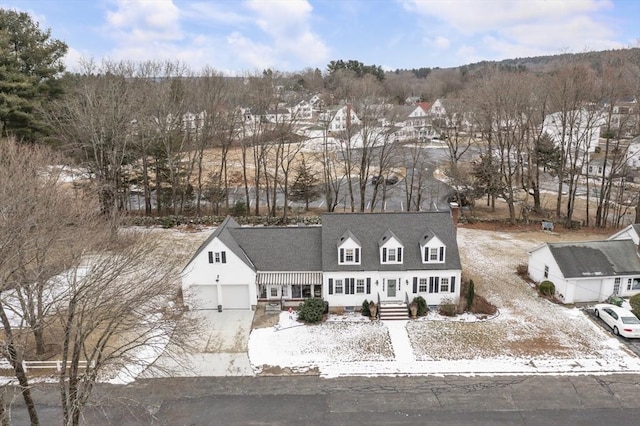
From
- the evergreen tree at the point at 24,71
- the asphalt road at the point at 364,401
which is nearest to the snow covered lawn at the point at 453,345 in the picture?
the asphalt road at the point at 364,401

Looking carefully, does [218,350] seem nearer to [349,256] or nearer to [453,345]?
[349,256]

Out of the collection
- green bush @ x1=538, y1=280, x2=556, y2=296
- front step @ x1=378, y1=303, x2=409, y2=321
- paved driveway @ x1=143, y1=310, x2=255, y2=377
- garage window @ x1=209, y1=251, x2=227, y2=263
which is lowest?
paved driveway @ x1=143, y1=310, x2=255, y2=377

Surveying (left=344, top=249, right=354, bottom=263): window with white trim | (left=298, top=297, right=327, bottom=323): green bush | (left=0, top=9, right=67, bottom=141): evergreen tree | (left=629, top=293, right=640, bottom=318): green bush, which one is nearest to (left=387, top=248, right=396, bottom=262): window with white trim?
(left=344, top=249, right=354, bottom=263): window with white trim

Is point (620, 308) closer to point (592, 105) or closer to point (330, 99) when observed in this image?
point (592, 105)

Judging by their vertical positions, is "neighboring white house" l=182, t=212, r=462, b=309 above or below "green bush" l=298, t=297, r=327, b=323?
above

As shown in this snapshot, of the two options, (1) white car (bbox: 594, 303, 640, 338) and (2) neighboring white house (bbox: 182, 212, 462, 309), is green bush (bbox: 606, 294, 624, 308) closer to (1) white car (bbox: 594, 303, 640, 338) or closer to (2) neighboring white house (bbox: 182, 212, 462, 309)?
(1) white car (bbox: 594, 303, 640, 338)

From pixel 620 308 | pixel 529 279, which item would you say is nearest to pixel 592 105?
pixel 529 279
